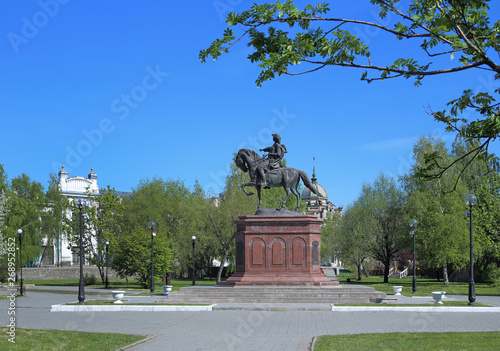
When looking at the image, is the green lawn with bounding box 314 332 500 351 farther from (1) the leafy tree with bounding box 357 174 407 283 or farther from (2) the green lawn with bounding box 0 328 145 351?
(1) the leafy tree with bounding box 357 174 407 283

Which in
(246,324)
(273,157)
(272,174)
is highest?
(273,157)

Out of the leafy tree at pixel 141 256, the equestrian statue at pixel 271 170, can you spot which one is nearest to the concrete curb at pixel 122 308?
the equestrian statue at pixel 271 170

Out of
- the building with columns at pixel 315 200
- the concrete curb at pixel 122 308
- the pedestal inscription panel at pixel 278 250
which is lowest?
the concrete curb at pixel 122 308

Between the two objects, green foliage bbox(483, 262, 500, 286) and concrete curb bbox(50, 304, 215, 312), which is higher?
concrete curb bbox(50, 304, 215, 312)

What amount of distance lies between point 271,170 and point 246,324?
40.0 feet

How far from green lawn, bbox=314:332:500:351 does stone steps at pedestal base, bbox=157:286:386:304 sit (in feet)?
33.4

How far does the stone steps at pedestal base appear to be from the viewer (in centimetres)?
2406

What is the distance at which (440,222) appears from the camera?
143 feet

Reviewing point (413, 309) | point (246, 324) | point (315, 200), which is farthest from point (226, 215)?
point (315, 200)

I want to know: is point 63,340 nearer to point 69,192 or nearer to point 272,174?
point 272,174

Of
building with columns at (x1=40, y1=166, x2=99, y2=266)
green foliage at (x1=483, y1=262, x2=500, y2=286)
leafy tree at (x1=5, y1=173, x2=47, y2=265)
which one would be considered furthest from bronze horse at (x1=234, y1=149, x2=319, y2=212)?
building with columns at (x1=40, y1=166, x2=99, y2=266)

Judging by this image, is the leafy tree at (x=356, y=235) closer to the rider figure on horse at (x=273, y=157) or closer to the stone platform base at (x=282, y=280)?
the rider figure on horse at (x=273, y=157)

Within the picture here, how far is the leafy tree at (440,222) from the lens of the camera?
43031 mm

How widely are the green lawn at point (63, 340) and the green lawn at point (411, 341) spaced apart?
4.58 metres
